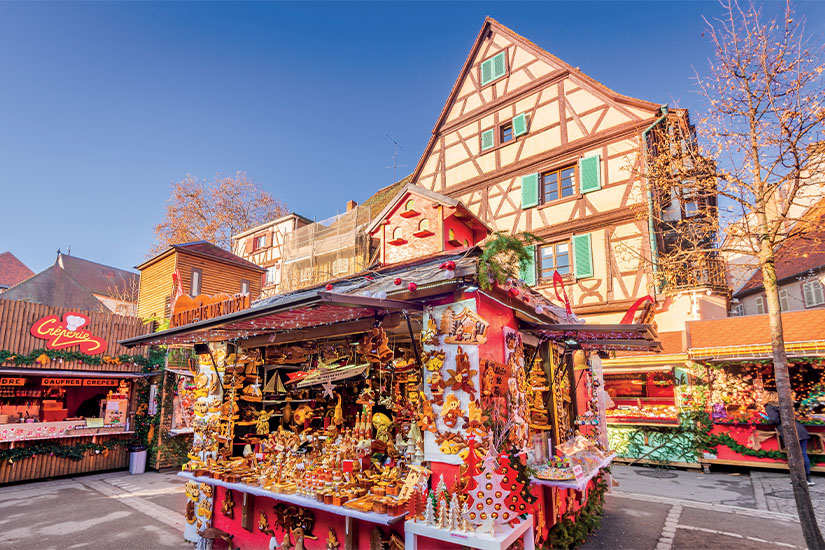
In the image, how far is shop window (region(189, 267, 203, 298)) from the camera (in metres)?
16.8

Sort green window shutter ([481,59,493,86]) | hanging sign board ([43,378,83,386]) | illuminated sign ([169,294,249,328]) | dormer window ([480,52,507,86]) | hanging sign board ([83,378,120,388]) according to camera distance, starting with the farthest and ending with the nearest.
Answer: green window shutter ([481,59,493,86]) → dormer window ([480,52,507,86]) → hanging sign board ([83,378,120,388]) → hanging sign board ([43,378,83,386]) → illuminated sign ([169,294,249,328])

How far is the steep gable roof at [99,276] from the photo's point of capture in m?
35.3

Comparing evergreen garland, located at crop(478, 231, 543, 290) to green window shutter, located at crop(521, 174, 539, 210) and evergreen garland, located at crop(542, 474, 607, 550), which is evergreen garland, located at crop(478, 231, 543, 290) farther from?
green window shutter, located at crop(521, 174, 539, 210)

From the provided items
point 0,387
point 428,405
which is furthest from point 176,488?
point 428,405

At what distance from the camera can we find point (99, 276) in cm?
3750

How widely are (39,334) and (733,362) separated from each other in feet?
63.1

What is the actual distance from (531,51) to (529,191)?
5.27 m

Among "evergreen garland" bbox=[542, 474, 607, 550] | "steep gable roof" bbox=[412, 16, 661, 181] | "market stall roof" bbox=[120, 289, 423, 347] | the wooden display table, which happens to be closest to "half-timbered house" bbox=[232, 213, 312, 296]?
"steep gable roof" bbox=[412, 16, 661, 181]

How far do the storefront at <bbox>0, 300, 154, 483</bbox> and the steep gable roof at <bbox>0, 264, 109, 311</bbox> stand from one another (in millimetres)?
14025

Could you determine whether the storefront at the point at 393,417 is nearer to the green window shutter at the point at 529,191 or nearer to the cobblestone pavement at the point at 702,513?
the cobblestone pavement at the point at 702,513

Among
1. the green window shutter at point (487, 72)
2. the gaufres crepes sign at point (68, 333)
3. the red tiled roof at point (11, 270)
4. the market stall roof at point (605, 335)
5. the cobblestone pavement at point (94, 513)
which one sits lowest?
the cobblestone pavement at point (94, 513)

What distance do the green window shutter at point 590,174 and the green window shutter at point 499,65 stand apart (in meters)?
5.13

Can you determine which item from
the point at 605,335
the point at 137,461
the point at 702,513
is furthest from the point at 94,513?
the point at 702,513

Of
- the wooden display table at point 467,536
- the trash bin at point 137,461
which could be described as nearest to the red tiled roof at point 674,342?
the wooden display table at point 467,536
